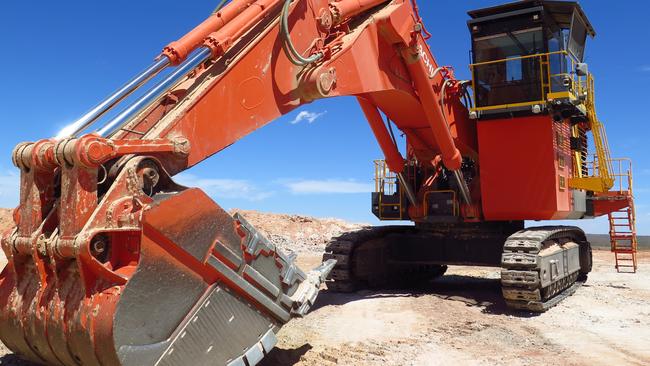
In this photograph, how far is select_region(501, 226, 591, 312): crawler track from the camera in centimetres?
865

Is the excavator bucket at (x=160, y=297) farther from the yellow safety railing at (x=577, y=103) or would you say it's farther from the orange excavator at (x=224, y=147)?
the yellow safety railing at (x=577, y=103)

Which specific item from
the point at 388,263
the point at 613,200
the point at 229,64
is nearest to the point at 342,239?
the point at 388,263

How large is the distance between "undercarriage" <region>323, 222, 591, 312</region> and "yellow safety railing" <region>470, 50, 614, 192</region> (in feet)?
3.66

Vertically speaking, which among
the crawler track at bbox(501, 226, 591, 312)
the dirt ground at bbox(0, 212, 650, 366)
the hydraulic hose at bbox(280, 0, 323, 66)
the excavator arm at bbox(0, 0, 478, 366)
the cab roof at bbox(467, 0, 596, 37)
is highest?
the cab roof at bbox(467, 0, 596, 37)

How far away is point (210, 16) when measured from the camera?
5773 millimetres

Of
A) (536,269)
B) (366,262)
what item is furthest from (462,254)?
(536,269)

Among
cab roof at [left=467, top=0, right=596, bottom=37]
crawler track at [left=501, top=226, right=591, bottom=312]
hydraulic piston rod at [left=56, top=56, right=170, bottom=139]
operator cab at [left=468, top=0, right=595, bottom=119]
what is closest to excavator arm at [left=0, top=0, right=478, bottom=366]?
hydraulic piston rod at [left=56, top=56, right=170, bottom=139]

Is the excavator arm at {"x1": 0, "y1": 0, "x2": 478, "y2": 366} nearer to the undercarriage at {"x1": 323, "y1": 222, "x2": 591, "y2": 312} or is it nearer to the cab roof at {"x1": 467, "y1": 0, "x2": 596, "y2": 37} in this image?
the undercarriage at {"x1": 323, "y1": 222, "x2": 591, "y2": 312}

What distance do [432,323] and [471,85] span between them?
4722mm

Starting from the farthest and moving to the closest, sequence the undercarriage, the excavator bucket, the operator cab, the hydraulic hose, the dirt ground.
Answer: the operator cab < the undercarriage < the dirt ground < the hydraulic hose < the excavator bucket

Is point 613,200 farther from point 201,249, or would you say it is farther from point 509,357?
point 201,249

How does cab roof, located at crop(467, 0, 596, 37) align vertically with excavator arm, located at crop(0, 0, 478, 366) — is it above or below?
above

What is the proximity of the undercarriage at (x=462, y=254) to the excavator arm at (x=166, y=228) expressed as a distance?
4.09 m

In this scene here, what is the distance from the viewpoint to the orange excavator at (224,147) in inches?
168
